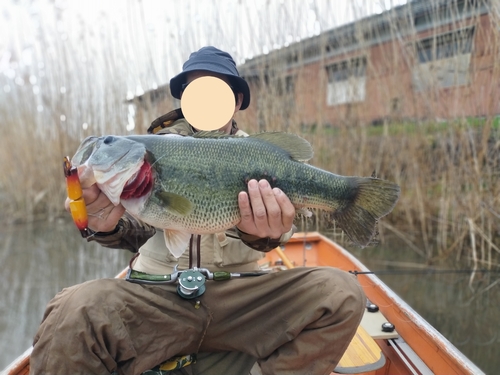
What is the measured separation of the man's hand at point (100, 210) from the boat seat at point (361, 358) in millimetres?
1233

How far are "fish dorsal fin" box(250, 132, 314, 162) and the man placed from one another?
20 centimetres

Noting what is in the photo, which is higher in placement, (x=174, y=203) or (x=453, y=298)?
(x=174, y=203)

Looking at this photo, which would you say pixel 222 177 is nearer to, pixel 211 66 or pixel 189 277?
pixel 189 277

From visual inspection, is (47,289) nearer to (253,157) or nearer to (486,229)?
(253,157)

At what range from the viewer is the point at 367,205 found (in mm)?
1546

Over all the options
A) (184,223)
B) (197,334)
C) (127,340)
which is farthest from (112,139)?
(197,334)

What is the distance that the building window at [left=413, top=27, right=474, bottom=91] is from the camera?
4320mm

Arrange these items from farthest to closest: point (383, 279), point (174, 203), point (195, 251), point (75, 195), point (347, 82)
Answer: point (347, 82), point (383, 279), point (195, 251), point (174, 203), point (75, 195)

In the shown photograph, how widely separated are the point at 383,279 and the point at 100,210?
14.5ft

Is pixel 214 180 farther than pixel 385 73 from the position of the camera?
No

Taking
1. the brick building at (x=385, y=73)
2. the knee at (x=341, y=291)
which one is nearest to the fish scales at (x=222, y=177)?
the knee at (x=341, y=291)

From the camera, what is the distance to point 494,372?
3.16 meters

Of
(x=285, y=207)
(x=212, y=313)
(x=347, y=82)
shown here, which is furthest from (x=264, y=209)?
(x=347, y=82)

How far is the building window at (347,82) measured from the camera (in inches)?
207
